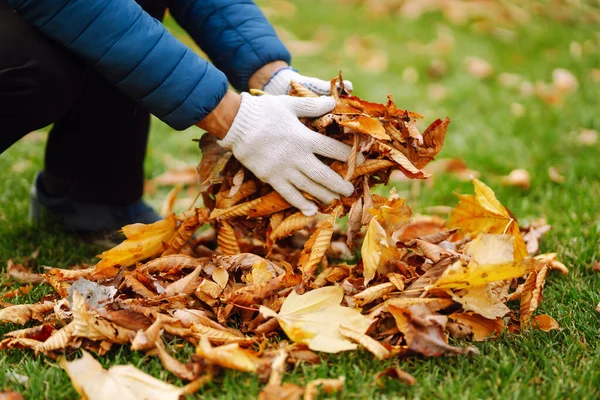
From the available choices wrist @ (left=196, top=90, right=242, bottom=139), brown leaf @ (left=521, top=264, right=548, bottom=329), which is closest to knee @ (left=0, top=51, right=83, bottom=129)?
wrist @ (left=196, top=90, right=242, bottom=139)

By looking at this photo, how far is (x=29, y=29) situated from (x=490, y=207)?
127 centimetres

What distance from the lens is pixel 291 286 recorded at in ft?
5.00

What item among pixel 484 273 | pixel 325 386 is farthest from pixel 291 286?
pixel 484 273

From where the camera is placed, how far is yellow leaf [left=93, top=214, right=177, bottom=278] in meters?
1.64

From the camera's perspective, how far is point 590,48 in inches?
159

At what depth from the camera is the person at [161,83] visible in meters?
1.47

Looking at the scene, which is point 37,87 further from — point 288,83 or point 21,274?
point 288,83

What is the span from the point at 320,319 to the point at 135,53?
0.76 m

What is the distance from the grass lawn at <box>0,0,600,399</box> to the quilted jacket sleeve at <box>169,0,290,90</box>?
759 mm

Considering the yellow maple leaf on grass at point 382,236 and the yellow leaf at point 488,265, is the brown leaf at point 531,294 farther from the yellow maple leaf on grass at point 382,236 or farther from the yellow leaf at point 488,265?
the yellow maple leaf on grass at point 382,236

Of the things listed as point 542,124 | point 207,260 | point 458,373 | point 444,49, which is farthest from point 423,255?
point 444,49

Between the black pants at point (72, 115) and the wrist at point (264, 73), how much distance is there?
0.35 m

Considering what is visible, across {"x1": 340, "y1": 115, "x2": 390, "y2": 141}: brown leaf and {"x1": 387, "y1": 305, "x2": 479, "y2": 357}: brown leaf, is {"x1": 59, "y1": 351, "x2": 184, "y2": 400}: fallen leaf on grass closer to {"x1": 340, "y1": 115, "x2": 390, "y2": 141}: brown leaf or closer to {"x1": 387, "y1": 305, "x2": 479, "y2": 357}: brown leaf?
{"x1": 387, "y1": 305, "x2": 479, "y2": 357}: brown leaf

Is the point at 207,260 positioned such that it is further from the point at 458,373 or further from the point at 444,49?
the point at 444,49
